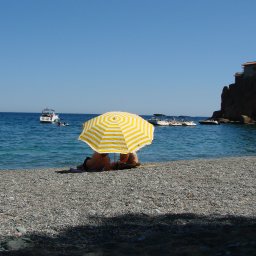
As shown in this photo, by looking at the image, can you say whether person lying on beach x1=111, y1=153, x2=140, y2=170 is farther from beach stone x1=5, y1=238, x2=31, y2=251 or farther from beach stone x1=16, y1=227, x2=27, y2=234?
beach stone x1=5, y1=238, x2=31, y2=251

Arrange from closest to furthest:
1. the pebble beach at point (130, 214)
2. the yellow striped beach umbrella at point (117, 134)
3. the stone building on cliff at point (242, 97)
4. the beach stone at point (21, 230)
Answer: the pebble beach at point (130, 214) < the beach stone at point (21, 230) < the yellow striped beach umbrella at point (117, 134) < the stone building on cliff at point (242, 97)

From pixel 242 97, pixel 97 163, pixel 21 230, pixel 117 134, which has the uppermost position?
pixel 242 97

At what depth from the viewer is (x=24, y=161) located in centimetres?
2217

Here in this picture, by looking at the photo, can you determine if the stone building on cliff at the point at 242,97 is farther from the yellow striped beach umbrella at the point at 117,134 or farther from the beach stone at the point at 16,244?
the beach stone at the point at 16,244

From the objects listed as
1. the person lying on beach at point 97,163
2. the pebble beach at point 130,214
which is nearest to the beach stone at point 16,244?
the pebble beach at point 130,214

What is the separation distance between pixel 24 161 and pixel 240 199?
52.2 feet

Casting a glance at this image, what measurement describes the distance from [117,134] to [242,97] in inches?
3802

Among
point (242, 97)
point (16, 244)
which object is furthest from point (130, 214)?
point (242, 97)

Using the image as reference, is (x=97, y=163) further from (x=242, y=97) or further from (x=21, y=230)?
(x=242, y=97)

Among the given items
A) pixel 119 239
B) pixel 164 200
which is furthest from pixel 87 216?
pixel 164 200

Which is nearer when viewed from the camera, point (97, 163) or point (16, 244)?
point (16, 244)

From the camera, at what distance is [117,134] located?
11867 mm

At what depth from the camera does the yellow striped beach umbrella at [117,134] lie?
11.7 metres

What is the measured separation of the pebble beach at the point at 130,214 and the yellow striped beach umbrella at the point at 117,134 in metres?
0.89
